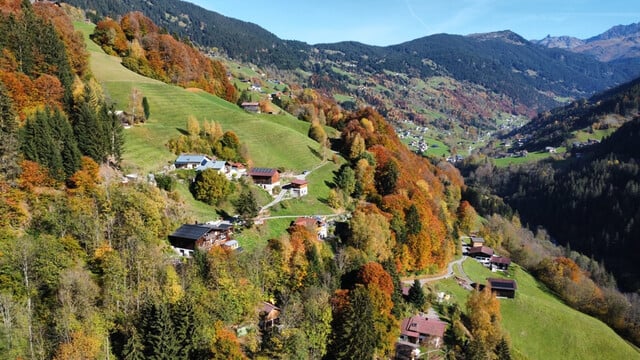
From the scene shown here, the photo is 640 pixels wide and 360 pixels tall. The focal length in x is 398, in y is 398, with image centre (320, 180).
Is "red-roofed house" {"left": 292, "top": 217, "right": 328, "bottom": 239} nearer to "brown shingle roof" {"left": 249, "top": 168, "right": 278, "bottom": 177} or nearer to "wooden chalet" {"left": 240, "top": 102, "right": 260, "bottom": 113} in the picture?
"brown shingle roof" {"left": 249, "top": 168, "right": 278, "bottom": 177}

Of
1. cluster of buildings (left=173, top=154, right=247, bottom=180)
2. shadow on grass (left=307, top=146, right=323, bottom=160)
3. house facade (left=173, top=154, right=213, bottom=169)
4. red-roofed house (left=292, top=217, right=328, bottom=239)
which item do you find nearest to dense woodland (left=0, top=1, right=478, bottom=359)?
red-roofed house (left=292, top=217, right=328, bottom=239)

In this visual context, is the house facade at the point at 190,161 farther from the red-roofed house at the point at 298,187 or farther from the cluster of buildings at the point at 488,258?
the cluster of buildings at the point at 488,258

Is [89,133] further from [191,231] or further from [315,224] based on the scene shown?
[315,224]

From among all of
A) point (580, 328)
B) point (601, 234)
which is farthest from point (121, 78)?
point (601, 234)

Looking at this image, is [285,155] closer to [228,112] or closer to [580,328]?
[228,112]

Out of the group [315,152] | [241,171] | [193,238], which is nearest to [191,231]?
[193,238]

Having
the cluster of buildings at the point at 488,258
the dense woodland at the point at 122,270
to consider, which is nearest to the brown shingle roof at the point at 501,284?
the cluster of buildings at the point at 488,258
